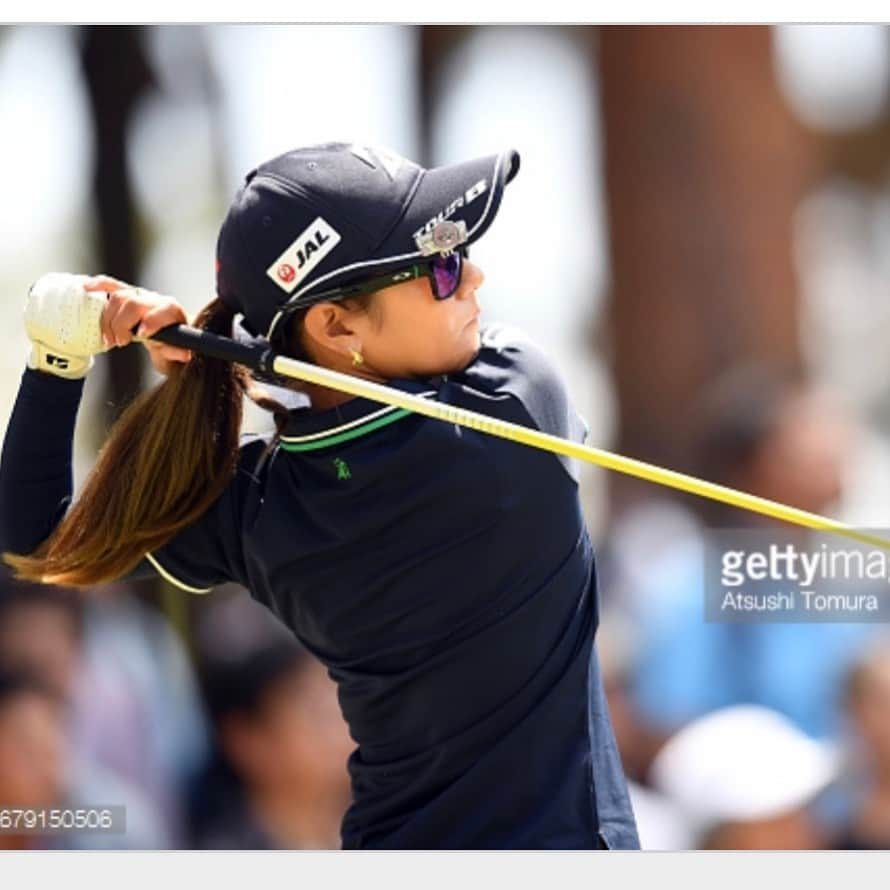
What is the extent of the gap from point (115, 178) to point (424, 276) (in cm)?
146

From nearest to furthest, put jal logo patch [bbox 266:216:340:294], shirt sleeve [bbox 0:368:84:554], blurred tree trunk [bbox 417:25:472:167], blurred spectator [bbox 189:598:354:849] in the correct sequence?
1. jal logo patch [bbox 266:216:340:294]
2. shirt sleeve [bbox 0:368:84:554]
3. blurred tree trunk [bbox 417:25:472:167]
4. blurred spectator [bbox 189:598:354:849]

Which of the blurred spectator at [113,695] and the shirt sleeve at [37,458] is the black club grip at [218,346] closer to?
the shirt sleeve at [37,458]

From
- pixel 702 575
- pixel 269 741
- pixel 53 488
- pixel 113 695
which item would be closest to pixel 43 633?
pixel 113 695

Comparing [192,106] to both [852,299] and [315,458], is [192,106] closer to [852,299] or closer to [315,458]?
[852,299]

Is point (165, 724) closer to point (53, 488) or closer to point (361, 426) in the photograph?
point (53, 488)

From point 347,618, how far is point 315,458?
0.55ft

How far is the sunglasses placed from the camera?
1587 mm

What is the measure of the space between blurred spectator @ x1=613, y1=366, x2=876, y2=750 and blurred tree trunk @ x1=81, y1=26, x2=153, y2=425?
92cm

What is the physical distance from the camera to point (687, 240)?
9.55 ft

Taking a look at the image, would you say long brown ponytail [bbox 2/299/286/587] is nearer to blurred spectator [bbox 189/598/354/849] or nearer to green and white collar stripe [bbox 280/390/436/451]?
green and white collar stripe [bbox 280/390/436/451]

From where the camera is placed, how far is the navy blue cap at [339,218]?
158cm

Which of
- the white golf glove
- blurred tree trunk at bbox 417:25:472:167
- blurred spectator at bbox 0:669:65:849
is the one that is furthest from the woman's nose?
blurred spectator at bbox 0:669:65:849

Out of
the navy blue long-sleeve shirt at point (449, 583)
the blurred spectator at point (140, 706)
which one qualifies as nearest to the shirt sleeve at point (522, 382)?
the navy blue long-sleeve shirt at point (449, 583)
